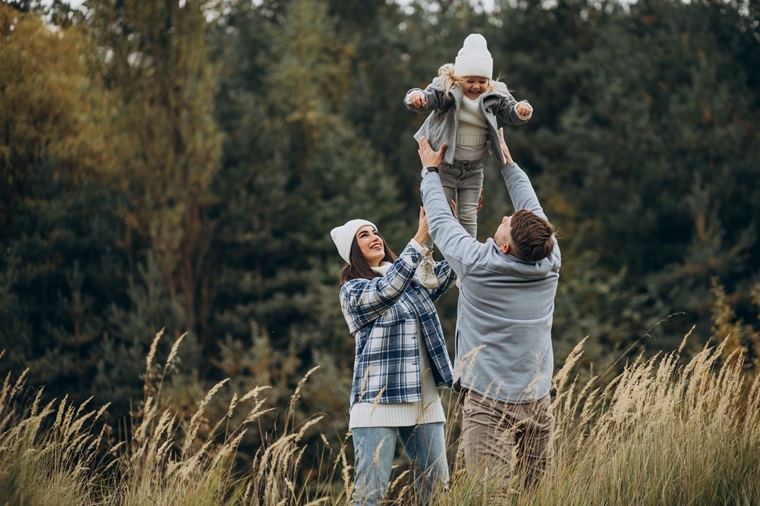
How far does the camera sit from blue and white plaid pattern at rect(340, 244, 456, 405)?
3885 mm

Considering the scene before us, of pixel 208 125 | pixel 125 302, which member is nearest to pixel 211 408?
pixel 125 302

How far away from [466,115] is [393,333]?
3.59 ft

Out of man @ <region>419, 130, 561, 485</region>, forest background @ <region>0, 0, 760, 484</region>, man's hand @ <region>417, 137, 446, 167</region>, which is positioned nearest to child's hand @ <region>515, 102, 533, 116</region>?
man's hand @ <region>417, 137, 446, 167</region>

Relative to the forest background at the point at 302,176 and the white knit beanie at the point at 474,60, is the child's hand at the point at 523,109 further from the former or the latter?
the forest background at the point at 302,176

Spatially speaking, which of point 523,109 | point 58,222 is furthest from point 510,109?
point 58,222

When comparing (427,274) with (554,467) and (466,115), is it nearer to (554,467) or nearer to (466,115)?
(466,115)

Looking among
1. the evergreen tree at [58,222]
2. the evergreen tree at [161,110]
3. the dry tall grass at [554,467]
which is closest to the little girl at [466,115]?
the dry tall grass at [554,467]

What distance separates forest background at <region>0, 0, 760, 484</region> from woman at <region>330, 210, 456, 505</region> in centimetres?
1051

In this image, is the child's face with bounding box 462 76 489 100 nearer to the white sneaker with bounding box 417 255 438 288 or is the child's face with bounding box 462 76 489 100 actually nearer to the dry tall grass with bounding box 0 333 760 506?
the white sneaker with bounding box 417 255 438 288

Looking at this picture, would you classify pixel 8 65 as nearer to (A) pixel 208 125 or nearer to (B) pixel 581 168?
(A) pixel 208 125

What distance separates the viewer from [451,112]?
13.8 feet

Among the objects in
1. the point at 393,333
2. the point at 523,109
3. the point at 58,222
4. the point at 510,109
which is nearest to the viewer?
the point at 393,333

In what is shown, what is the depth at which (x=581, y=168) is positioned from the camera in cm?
2311

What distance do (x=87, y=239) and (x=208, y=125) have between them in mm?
3483
